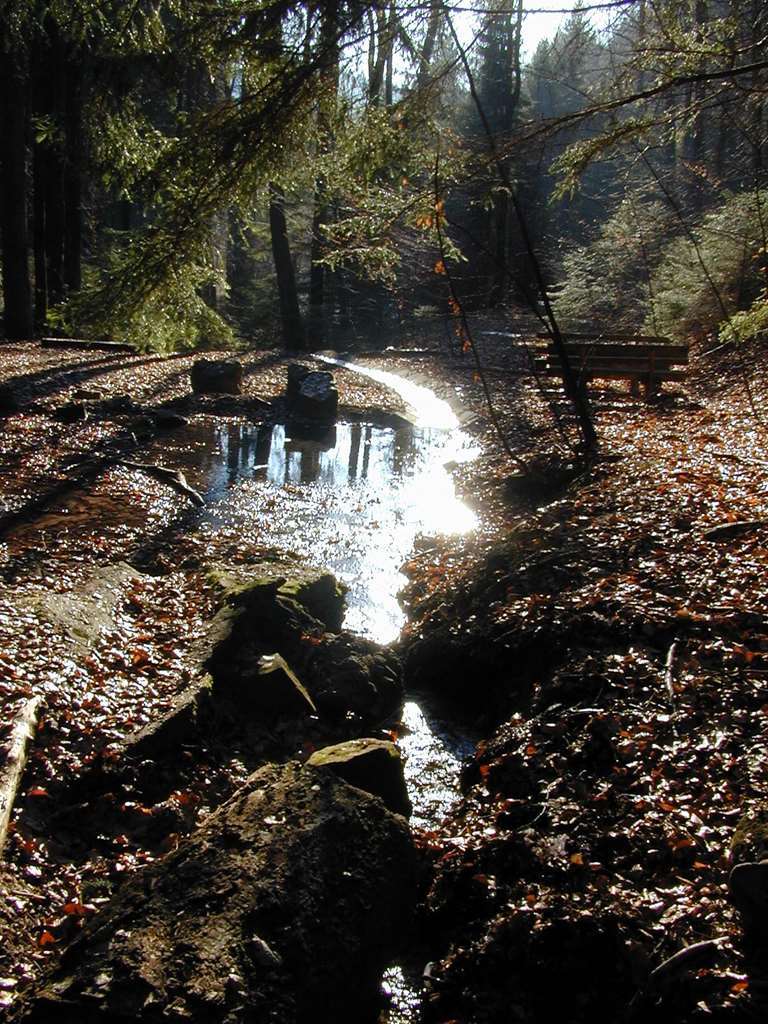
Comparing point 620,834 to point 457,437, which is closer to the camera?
point 620,834

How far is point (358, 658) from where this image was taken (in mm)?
6492

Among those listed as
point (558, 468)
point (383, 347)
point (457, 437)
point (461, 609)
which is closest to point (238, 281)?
point (383, 347)

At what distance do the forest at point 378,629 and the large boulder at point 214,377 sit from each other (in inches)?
52.4

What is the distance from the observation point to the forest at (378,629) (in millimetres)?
3477

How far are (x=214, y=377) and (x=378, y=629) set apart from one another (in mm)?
10195

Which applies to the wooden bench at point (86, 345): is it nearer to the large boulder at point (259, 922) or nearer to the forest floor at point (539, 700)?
the forest floor at point (539, 700)

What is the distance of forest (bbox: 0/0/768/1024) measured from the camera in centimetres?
348

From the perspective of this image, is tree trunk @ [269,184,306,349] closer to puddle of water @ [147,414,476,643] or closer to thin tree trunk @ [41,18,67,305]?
thin tree trunk @ [41,18,67,305]

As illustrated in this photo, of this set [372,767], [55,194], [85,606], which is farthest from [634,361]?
[55,194]

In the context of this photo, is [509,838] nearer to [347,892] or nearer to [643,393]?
[347,892]

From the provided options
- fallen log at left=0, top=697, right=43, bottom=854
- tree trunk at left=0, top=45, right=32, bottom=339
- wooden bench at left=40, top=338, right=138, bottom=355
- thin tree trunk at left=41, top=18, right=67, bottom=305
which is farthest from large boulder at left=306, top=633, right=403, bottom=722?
thin tree trunk at left=41, top=18, right=67, bottom=305

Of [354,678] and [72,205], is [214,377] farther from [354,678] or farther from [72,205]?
[354,678]

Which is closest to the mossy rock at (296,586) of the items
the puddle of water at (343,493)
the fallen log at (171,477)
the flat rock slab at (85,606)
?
the puddle of water at (343,493)

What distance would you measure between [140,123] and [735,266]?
39.2 feet
